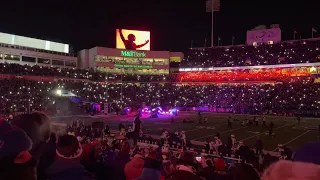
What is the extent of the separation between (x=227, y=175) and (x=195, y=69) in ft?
255

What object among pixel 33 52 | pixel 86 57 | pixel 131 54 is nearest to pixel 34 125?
pixel 33 52

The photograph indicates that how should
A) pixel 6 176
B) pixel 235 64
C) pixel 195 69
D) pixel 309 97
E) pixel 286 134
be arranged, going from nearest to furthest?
pixel 6 176
pixel 286 134
pixel 309 97
pixel 235 64
pixel 195 69

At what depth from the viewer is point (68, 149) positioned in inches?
142

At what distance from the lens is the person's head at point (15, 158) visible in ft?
8.51

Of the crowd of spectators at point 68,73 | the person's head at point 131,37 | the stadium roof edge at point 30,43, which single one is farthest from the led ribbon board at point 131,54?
the stadium roof edge at point 30,43

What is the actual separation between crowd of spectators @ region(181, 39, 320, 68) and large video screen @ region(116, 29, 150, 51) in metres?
12.6

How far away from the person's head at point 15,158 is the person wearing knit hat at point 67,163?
0.75 meters

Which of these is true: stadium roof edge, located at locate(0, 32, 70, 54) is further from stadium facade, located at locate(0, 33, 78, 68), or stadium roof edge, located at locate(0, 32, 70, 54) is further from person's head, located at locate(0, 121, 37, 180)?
person's head, located at locate(0, 121, 37, 180)

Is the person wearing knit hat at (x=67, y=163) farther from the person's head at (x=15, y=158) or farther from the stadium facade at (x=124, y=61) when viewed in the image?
the stadium facade at (x=124, y=61)

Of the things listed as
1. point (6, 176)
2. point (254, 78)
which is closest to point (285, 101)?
point (254, 78)

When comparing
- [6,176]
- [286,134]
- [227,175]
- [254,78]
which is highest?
[254,78]

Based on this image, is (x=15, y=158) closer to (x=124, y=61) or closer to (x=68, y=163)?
(x=68, y=163)

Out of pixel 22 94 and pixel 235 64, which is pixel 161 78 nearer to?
pixel 235 64

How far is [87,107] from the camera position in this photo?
172 ft
